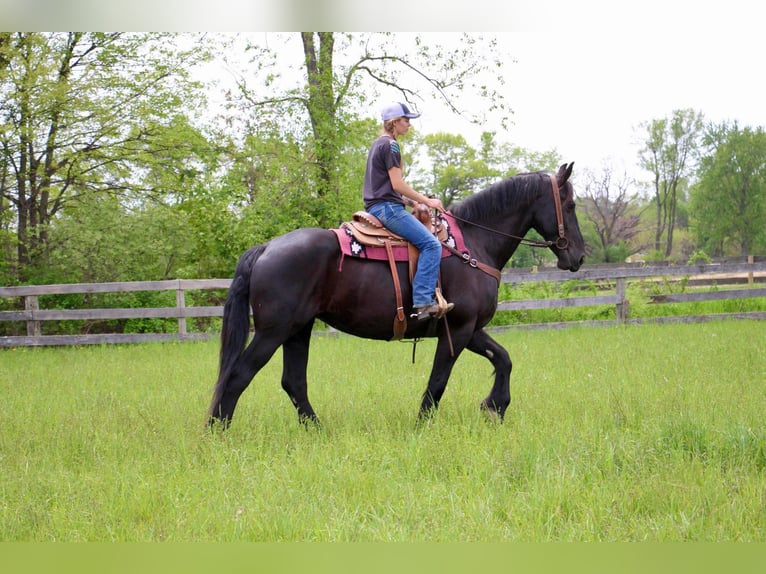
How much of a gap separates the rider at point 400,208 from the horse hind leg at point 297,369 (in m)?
1.11

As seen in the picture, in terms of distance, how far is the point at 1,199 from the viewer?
15.9 metres

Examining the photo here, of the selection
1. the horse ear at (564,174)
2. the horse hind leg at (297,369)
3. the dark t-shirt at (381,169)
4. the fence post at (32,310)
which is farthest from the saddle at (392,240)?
the fence post at (32,310)

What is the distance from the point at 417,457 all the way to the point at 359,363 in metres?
5.60

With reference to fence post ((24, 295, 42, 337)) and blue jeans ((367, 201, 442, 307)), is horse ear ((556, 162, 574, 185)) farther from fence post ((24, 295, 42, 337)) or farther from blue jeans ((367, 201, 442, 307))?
fence post ((24, 295, 42, 337))

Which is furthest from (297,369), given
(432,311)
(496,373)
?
(496,373)

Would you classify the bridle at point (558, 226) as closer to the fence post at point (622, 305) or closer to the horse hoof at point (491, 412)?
A: the horse hoof at point (491, 412)

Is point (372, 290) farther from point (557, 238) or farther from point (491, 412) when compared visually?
point (557, 238)

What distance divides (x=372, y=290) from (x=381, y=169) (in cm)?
105

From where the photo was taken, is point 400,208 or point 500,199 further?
point 500,199

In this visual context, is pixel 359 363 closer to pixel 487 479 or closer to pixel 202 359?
pixel 202 359

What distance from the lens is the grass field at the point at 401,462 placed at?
3508 mm

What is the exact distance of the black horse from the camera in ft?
18.7

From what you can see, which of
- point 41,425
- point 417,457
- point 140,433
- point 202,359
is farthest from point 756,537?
point 202,359

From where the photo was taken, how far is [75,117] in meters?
16.3
